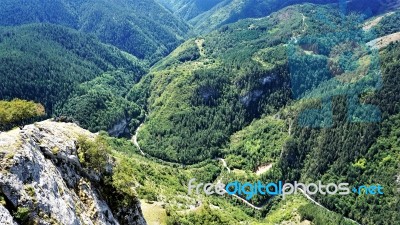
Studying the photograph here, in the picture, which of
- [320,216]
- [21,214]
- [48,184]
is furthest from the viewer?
[320,216]

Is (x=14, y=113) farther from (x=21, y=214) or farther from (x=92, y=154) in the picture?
(x=21, y=214)

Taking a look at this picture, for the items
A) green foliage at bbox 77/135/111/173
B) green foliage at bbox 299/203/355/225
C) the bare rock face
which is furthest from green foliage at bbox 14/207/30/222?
green foliage at bbox 299/203/355/225

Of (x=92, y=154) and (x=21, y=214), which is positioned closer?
(x=21, y=214)

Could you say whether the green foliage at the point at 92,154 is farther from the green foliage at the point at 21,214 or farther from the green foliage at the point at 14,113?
the green foliage at the point at 21,214

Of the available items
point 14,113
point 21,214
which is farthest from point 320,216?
point 21,214

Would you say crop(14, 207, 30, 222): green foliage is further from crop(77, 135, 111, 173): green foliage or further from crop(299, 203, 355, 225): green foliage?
crop(299, 203, 355, 225): green foliage

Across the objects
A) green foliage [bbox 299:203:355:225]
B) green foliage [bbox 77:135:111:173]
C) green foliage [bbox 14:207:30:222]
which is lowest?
green foliage [bbox 299:203:355:225]

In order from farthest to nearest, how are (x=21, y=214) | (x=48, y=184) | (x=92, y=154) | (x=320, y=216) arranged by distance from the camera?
(x=320, y=216) → (x=92, y=154) → (x=48, y=184) → (x=21, y=214)

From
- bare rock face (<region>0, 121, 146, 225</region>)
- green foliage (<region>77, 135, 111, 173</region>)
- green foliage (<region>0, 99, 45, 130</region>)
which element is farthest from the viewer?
green foliage (<region>0, 99, 45, 130</region>)
